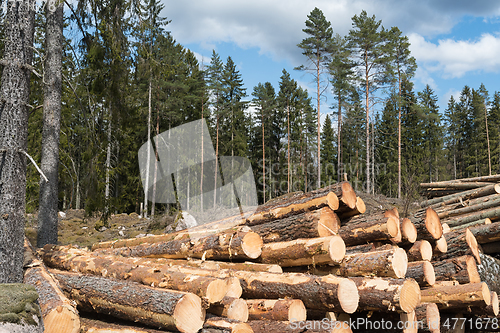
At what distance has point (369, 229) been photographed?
17.3 ft

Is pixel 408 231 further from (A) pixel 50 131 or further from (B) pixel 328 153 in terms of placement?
(B) pixel 328 153

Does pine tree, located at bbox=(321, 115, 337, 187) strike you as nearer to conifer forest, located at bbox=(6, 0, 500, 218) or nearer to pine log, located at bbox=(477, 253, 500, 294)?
conifer forest, located at bbox=(6, 0, 500, 218)

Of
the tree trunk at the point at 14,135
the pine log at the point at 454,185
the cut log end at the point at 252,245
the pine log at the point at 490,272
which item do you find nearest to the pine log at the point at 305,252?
the cut log end at the point at 252,245

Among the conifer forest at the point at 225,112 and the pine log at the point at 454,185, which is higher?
the conifer forest at the point at 225,112

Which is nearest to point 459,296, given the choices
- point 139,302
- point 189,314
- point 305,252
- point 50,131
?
point 305,252

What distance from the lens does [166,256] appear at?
607cm

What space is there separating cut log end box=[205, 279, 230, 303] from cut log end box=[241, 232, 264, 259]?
3.37 ft

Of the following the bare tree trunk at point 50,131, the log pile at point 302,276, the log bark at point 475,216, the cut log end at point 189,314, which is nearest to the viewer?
the cut log end at point 189,314

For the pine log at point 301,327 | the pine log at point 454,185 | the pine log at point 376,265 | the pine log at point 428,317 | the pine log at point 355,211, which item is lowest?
the pine log at point 428,317

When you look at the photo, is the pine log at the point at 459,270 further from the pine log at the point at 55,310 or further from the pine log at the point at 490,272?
the pine log at the point at 55,310

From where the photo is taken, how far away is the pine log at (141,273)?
12.7ft

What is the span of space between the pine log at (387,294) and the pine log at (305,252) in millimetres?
558

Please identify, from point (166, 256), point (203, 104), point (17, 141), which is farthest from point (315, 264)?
point (203, 104)

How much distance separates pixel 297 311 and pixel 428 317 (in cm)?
198
